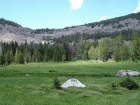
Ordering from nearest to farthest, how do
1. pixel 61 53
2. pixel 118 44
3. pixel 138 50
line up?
1. pixel 138 50
2. pixel 118 44
3. pixel 61 53

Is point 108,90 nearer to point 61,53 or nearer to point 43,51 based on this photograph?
point 61,53

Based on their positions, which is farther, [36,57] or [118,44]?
[36,57]

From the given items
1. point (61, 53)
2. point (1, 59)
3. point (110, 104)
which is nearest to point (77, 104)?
point (110, 104)

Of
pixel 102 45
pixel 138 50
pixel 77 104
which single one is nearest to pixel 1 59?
pixel 102 45

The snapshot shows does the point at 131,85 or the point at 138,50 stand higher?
the point at 138,50

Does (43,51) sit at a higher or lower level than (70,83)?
higher

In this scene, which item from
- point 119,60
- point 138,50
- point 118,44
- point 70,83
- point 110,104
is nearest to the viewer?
point 110,104

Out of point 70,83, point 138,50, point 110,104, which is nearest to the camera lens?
point 110,104

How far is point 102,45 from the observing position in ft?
520

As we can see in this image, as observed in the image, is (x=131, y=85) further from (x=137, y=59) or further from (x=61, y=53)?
(x=61, y=53)

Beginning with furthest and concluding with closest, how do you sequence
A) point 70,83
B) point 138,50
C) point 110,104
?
point 138,50
point 70,83
point 110,104

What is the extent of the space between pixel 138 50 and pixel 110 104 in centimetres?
10242

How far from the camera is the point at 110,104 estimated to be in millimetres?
24188

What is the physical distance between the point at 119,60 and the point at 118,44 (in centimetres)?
1904
